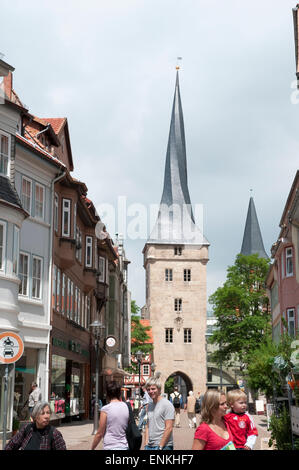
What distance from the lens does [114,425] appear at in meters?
7.61

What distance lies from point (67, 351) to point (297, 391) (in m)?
19.6

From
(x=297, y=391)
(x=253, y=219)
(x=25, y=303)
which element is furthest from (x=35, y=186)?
(x=253, y=219)

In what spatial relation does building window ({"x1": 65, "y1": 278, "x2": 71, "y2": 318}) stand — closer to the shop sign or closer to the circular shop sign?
the shop sign

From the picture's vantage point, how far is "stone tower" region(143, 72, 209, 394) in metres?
87.8

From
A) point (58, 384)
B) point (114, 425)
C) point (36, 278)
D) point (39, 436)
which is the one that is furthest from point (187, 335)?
point (39, 436)

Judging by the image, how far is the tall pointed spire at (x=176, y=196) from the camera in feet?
322

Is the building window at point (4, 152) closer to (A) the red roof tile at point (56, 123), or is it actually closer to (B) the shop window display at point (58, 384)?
(B) the shop window display at point (58, 384)

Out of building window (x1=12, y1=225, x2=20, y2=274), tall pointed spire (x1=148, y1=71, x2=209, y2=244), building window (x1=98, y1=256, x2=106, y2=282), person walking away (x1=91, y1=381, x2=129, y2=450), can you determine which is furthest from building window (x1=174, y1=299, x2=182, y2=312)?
person walking away (x1=91, y1=381, x2=129, y2=450)

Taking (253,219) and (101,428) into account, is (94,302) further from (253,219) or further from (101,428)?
(253,219)

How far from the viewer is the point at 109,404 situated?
7738 millimetres

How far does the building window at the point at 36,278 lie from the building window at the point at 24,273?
641mm

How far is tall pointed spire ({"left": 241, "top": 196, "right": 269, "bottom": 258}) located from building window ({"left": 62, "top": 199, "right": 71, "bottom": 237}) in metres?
89.3

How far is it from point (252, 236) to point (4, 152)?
3846 inches
